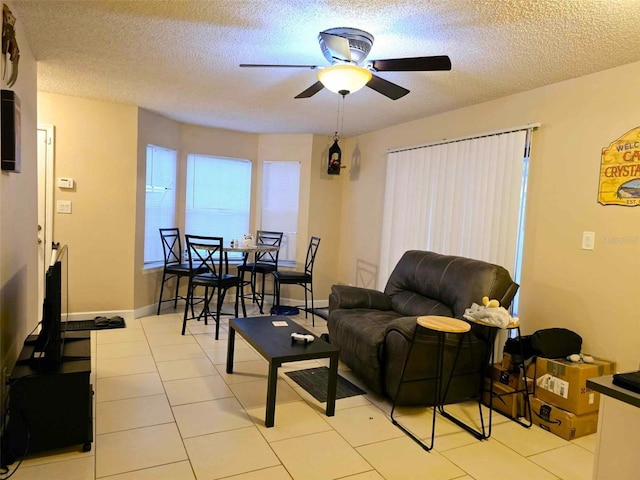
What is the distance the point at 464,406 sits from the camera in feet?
9.63

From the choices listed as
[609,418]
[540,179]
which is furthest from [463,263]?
[609,418]

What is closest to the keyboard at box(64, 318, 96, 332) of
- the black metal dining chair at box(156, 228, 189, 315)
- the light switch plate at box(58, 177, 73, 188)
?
the black metal dining chair at box(156, 228, 189, 315)

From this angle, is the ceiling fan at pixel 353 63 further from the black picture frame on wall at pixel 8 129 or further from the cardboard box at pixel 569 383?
the cardboard box at pixel 569 383

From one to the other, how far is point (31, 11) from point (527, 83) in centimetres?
328

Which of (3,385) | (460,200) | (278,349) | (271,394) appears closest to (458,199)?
(460,200)

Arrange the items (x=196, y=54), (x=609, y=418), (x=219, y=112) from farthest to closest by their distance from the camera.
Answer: (x=219, y=112), (x=196, y=54), (x=609, y=418)

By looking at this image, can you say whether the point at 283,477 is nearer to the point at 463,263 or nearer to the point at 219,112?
the point at 463,263

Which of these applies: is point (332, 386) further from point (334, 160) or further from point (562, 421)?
point (334, 160)

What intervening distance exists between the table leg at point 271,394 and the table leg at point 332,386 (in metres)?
0.36

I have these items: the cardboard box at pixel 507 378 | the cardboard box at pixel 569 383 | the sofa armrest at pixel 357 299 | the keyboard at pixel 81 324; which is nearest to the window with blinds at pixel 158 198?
the keyboard at pixel 81 324

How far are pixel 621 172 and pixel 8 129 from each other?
3.56 m

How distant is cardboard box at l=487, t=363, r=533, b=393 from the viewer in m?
2.79

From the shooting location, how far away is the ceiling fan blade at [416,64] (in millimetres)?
2199

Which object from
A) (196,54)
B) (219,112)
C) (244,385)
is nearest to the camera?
(196,54)
